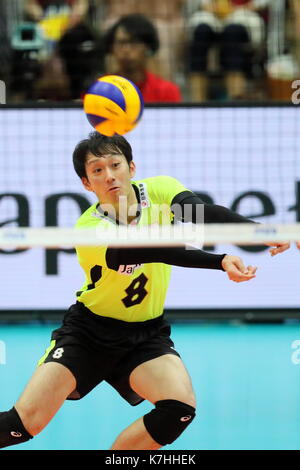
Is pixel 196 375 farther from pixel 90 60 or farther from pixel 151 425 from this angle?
pixel 90 60

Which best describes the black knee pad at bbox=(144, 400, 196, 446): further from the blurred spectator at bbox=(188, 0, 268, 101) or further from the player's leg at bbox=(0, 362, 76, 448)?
the blurred spectator at bbox=(188, 0, 268, 101)

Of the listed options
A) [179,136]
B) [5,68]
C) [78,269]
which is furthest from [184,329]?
[5,68]

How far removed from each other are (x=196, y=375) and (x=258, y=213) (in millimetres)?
1863

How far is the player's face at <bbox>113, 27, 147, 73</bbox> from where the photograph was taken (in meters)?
7.74

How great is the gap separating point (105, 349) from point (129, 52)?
155 inches

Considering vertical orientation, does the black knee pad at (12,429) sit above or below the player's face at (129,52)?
below

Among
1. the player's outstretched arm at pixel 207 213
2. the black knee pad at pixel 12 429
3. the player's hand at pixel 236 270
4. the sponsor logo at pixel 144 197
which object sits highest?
the sponsor logo at pixel 144 197

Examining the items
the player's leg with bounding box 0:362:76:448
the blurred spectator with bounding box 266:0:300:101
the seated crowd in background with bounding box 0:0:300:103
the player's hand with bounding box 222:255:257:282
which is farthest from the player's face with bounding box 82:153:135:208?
the blurred spectator with bounding box 266:0:300:101

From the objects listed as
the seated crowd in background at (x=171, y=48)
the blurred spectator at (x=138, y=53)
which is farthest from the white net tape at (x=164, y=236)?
the seated crowd in background at (x=171, y=48)

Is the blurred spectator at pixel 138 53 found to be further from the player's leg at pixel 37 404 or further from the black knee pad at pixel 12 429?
the black knee pad at pixel 12 429

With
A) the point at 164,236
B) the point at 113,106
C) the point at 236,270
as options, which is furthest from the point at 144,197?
the point at 236,270

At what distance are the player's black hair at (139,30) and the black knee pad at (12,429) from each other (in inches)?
169

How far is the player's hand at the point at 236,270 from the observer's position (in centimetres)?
366
